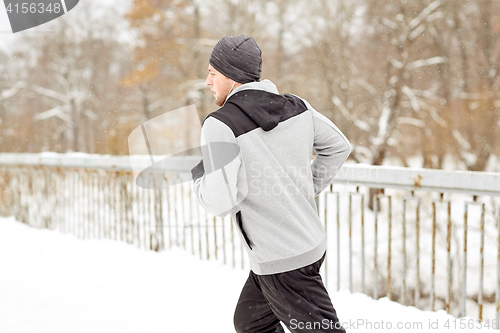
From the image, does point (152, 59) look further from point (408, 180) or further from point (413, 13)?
point (408, 180)

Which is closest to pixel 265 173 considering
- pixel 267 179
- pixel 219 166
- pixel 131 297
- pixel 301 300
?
pixel 267 179

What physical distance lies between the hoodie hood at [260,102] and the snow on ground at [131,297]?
2.05 metres

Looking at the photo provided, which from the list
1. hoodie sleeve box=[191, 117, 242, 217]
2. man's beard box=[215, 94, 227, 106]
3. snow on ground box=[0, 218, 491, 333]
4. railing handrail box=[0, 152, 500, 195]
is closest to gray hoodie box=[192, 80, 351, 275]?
hoodie sleeve box=[191, 117, 242, 217]

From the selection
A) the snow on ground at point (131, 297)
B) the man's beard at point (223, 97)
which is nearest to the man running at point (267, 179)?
the man's beard at point (223, 97)

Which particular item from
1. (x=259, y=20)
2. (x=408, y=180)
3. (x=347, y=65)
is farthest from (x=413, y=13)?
(x=408, y=180)

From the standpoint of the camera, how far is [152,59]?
17734 millimetres

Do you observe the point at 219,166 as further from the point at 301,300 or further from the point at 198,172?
the point at 301,300

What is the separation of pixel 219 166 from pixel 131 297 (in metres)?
2.64

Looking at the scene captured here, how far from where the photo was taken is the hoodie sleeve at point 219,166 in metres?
1.45

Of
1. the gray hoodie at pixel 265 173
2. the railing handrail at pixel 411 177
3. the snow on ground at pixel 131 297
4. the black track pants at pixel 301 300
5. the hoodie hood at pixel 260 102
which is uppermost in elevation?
the hoodie hood at pixel 260 102

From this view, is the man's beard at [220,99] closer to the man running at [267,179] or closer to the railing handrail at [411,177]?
the man running at [267,179]

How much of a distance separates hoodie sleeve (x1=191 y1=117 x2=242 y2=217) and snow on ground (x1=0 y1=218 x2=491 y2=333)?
1877mm

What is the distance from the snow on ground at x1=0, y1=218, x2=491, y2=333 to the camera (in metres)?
3.09

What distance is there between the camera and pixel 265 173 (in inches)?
61.2
